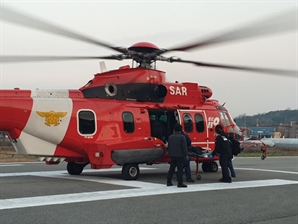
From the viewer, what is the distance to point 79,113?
1262 centimetres

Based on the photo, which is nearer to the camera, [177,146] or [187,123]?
[177,146]

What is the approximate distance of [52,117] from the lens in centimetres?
1221

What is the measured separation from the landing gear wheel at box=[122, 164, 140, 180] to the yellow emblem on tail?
100 inches

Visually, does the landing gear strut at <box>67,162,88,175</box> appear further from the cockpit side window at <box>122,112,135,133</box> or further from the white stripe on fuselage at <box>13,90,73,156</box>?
the cockpit side window at <box>122,112,135,133</box>

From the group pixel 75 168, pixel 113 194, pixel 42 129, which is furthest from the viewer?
pixel 75 168

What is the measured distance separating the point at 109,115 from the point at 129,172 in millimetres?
1955

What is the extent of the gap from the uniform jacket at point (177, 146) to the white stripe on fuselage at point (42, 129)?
3.33 metres

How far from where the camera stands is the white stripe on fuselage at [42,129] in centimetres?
1192

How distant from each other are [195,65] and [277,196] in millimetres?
4761

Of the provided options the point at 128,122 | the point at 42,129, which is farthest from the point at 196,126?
the point at 42,129

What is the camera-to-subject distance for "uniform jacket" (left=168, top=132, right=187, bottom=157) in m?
11.4

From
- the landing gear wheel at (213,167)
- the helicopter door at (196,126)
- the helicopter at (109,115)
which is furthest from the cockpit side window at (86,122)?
the landing gear wheel at (213,167)

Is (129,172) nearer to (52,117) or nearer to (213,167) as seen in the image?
(52,117)

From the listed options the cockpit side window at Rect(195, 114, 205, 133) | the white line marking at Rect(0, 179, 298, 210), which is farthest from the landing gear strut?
the cockpit side window at Rect(195, 114, 205, 133)
